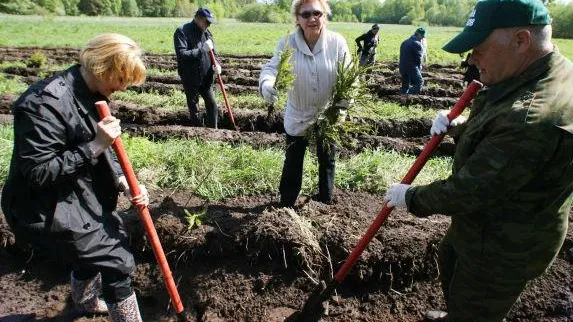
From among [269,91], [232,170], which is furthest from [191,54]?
[269,91]

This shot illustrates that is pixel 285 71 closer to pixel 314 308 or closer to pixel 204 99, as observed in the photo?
pixel 314 308

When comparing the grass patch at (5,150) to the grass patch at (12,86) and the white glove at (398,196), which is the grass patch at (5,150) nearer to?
the white glove at (398,196)

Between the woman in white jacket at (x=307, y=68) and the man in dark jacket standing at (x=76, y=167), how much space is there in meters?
1.31

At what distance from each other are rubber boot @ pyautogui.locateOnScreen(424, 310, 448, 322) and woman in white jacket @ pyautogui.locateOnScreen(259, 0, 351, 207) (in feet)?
4.88

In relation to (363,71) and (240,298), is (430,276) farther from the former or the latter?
(363,71)

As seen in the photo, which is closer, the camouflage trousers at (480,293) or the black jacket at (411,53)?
the camouflage trousers at (480,293)

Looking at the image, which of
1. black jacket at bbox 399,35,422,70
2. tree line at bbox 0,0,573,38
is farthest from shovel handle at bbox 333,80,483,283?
tree line at bbox 0,0,573,38

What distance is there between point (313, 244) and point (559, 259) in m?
2.03

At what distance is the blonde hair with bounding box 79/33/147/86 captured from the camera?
194 cm

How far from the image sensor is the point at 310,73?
3.09m

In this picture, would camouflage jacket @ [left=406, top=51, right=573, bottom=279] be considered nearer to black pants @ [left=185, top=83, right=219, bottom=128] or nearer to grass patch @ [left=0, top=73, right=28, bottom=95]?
black pants @ [left=185, top=83, right=219, bottom=128]

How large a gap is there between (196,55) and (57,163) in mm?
4152

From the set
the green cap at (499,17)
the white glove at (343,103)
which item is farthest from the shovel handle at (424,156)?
the white glove at (343,103)

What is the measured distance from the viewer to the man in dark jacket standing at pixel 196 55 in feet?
18.7
